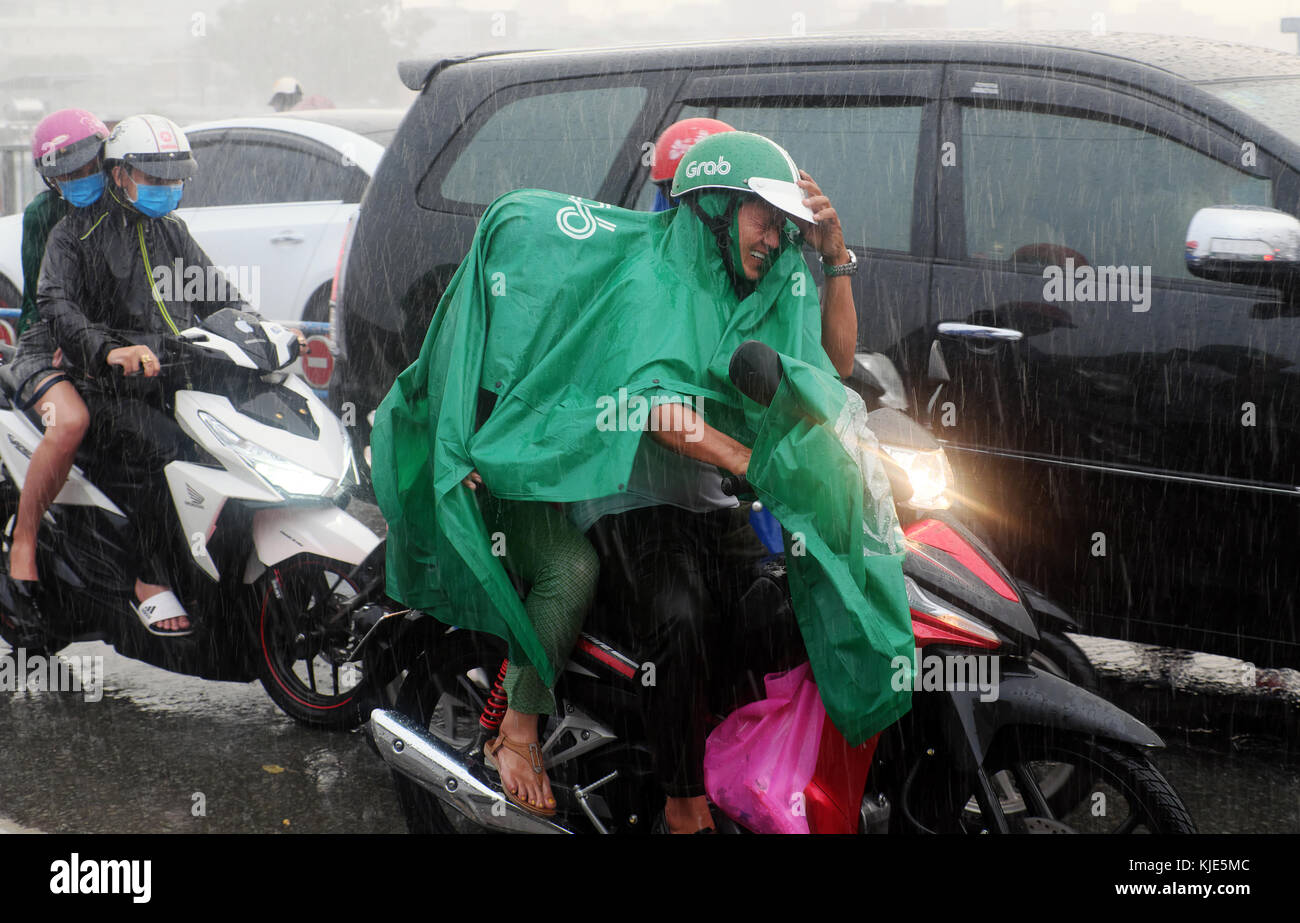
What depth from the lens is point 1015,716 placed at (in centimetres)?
272

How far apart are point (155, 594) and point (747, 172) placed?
2.52 metres

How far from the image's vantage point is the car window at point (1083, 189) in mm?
3949

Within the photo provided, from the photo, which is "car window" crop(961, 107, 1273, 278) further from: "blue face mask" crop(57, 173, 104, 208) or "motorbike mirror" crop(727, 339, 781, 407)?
"blue face mask" crop(57, 173, 104, 208)

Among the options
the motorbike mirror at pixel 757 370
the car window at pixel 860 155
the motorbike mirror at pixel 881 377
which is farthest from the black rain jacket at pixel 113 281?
the motorbike mirror at pixel 757 370

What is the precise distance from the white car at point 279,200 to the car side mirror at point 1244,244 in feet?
17.0

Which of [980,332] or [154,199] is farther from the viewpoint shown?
[154,199]

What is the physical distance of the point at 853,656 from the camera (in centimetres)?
264

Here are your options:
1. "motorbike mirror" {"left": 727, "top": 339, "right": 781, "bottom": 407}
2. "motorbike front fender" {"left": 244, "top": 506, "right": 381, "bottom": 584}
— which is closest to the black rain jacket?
"motorbike front fender" {"left": 244, "top": 506, "right": 381, "bottom": 584}

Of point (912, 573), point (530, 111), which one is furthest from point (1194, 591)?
point (530, 111)

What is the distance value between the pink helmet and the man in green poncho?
72.8 inches

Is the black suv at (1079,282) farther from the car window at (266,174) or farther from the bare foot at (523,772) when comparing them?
the car window at (266,174)
